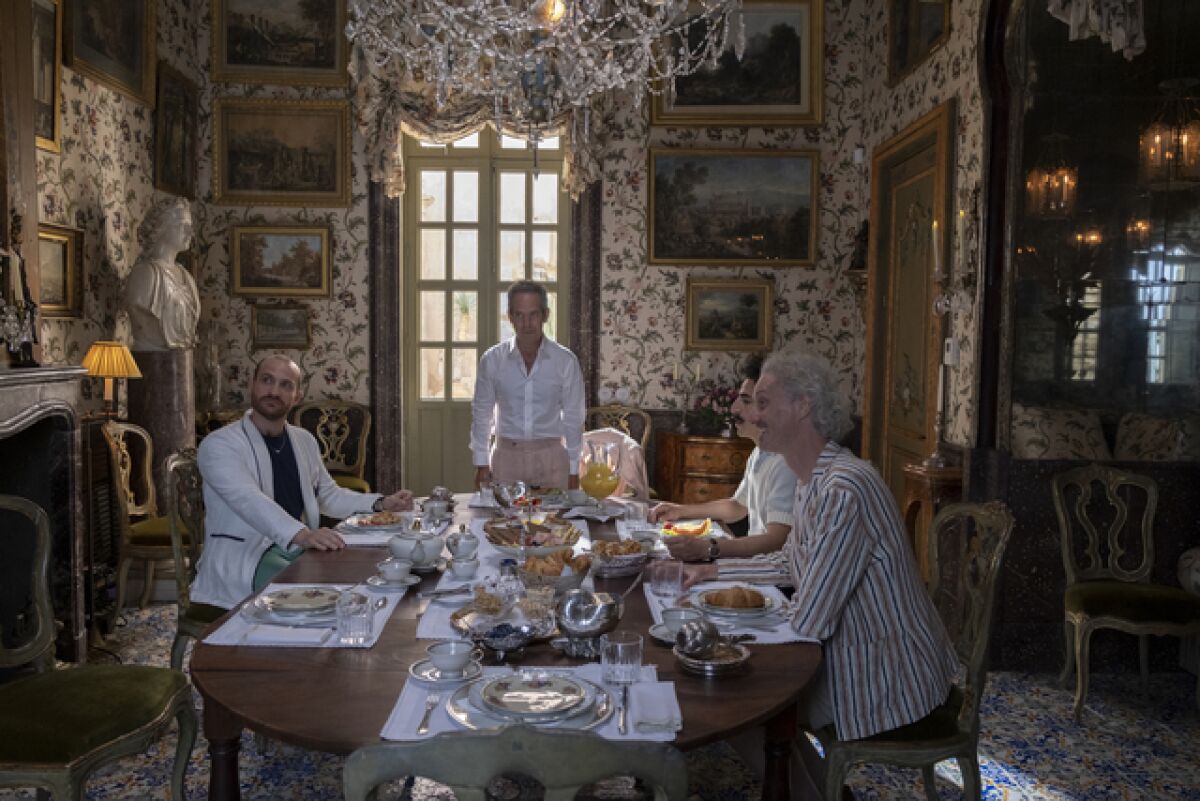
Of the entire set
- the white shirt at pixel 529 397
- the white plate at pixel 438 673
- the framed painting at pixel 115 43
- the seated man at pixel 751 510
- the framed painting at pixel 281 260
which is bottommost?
the white plate at pixel 438 673

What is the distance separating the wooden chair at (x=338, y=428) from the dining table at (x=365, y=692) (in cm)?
498

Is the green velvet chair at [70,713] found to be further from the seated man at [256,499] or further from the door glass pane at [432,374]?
the door glass pane at [432,374]

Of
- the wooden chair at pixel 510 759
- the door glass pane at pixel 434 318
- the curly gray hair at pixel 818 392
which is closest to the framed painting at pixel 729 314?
the door glass pane at pixel 434 318

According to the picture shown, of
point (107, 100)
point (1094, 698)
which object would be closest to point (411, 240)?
point (107, 100)

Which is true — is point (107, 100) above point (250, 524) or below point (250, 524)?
above

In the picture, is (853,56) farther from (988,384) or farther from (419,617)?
(419,617)

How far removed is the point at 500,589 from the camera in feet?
8.43

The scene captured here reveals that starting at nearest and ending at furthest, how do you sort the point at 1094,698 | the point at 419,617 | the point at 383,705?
the point at 383,705, the point at 419,617, the point at 1094,698

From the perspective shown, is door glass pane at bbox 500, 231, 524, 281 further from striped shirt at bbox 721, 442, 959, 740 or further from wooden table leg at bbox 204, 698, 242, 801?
wooden table leg at bbox 204, 698, 242, 801

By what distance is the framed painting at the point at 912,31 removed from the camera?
5.76 metres

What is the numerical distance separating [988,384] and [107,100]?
17.0 ft

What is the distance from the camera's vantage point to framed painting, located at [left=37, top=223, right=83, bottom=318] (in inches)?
202

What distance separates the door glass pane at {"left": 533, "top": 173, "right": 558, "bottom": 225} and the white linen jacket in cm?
446

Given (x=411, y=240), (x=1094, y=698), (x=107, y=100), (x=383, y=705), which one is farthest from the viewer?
(x=411, y=240)
